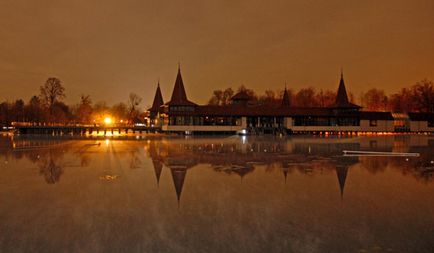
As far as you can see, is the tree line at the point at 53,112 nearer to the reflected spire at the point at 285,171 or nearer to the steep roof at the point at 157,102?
→ the steep roof at the point at 157,102

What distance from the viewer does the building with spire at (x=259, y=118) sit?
5100 cm

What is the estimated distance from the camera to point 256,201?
8383 millimetres

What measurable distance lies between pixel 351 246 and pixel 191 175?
750 centimetres

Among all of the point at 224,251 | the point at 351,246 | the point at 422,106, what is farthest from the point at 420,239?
the point at 422,106

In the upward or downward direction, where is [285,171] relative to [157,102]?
downward

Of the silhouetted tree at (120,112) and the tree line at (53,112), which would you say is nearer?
the tree line at (53,112)

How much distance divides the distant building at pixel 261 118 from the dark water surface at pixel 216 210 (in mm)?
37633

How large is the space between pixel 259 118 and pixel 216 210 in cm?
4858

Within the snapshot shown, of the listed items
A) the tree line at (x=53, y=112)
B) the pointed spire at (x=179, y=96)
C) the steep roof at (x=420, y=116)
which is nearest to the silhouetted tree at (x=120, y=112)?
the tree line at (x=53, y=112)

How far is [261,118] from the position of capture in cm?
5566

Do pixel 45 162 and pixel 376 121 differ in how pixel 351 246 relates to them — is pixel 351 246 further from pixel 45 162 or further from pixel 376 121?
pixel 376 121

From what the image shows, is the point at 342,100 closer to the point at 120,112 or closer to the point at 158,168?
the point at 158,168

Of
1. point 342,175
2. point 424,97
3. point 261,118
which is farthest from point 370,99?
point 342,175

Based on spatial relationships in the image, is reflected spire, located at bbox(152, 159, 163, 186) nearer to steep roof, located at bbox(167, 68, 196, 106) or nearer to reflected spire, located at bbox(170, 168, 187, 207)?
reflected spire, located at bbox(170, 168, 187, 207)
